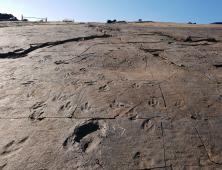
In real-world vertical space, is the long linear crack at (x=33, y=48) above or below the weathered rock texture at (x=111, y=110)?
above

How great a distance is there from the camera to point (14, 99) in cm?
202

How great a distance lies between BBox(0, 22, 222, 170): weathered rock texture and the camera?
1.27 metres

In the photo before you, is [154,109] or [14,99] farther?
[14,99]

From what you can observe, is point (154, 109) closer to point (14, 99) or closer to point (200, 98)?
point (200, 98)

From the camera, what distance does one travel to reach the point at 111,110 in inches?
69.8

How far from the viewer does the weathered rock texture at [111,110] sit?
1.27 meters

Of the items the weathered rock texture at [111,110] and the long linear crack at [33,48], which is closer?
the weathered rock texture at [111,110]

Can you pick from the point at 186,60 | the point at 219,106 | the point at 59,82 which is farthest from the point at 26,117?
the point at 186,60

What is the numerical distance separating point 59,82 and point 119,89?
3.24 feet

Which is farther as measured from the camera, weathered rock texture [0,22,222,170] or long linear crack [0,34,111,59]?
long linear crack [0,34,111,59]

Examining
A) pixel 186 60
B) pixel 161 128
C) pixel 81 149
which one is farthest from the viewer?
pixel 186 60

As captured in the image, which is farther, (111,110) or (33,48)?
(33,48)

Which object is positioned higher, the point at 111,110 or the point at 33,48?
the point at 33,48

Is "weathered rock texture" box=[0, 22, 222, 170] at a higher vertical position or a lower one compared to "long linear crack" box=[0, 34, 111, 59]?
lower
